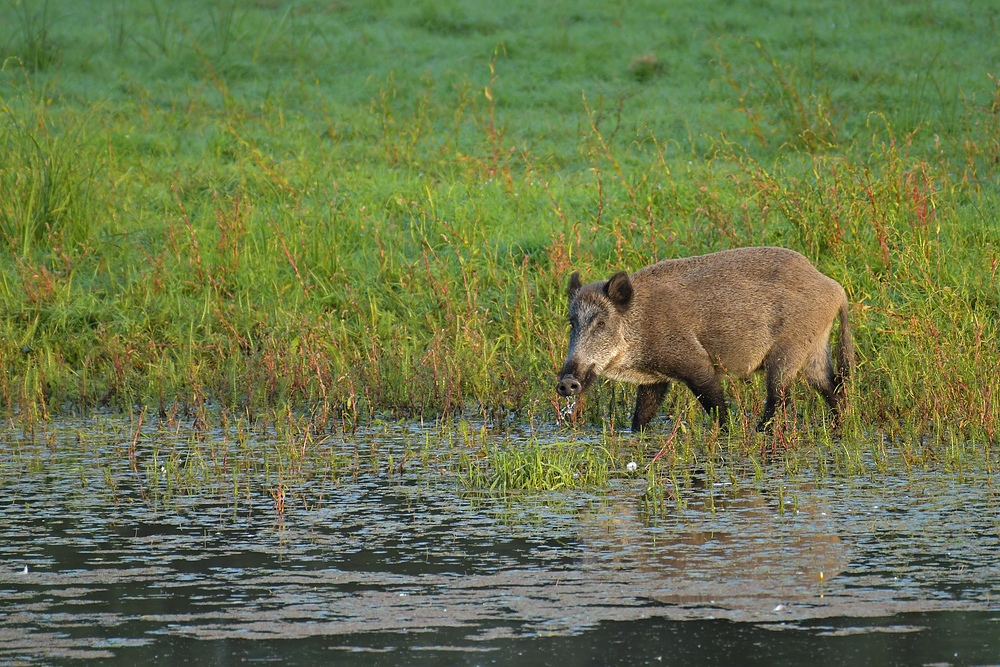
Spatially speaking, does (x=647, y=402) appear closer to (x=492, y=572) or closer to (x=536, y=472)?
(x=536, y=472)

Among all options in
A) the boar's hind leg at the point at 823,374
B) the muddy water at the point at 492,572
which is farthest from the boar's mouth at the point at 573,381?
the boar's hind leg at the point at 823,374

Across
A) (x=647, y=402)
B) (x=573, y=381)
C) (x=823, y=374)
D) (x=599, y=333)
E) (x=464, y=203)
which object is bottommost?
(x=647, y=402)

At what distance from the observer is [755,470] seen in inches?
283

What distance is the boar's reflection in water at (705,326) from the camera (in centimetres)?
853

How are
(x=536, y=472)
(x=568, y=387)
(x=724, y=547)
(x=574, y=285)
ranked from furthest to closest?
(x=574, y=285) → (x=568, y=387) → (x=536, y=472) → (x=724, y=547)

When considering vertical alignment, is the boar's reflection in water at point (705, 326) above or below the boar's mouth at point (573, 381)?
above

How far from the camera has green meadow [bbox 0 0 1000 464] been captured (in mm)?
9328

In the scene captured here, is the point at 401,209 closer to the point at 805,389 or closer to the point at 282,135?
the point at 282,135

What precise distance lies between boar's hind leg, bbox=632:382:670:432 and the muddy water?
1579 mm

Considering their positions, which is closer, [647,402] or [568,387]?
[568,387]

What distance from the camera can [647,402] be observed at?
8703 millimetres

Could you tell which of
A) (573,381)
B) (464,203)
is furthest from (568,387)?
(464,203)

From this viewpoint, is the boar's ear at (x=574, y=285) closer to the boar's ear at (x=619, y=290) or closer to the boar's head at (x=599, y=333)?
the boar's head at (x=599, y=333)

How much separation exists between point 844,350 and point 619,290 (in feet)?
4.83
